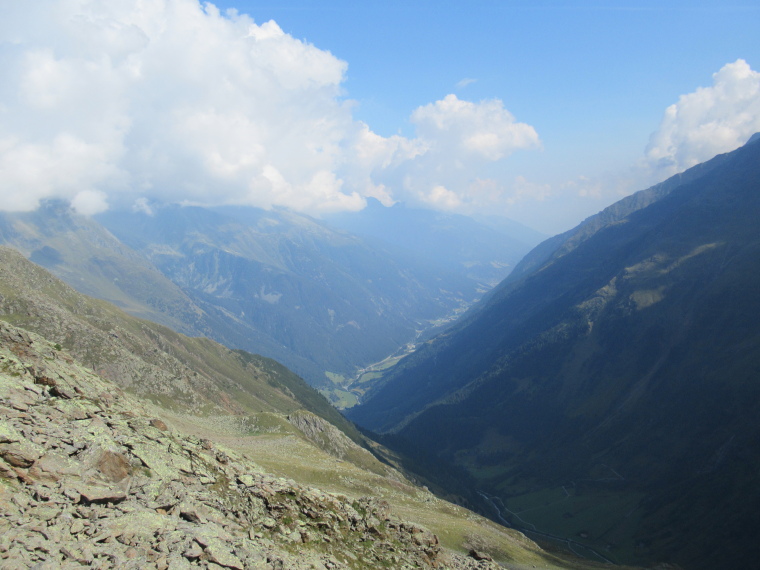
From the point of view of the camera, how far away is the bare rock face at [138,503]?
75.3 ft

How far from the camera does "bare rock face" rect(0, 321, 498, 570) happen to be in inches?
904

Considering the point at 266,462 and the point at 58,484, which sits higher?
the point at 58,484

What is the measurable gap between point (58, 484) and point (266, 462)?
71.3 metres

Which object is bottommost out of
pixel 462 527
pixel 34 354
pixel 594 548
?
pixel 594 548

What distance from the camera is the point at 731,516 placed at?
6486 inches

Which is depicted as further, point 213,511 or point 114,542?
point 213,511

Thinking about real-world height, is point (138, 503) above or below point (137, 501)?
below

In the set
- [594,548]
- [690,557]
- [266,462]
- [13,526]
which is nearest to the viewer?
[13,526]

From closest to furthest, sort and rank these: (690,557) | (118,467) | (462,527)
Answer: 1. (118,467)
2. (462,527)
3. (690,557)

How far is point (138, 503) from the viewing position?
2781cm

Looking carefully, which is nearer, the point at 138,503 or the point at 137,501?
the point at 138,503

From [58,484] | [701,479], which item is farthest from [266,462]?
[701,479]

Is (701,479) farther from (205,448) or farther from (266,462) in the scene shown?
(205,448)

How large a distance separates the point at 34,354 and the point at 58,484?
78.9ft
